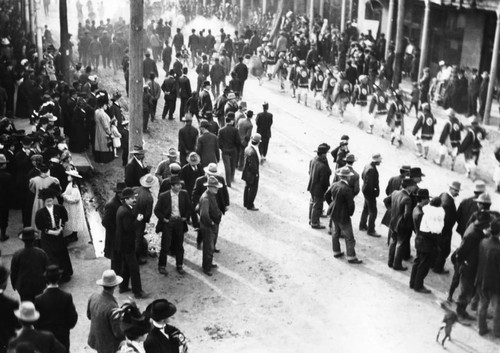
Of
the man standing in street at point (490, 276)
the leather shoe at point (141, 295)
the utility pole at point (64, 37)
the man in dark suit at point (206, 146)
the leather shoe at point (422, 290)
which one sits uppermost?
the utility pole at point (64, 37)

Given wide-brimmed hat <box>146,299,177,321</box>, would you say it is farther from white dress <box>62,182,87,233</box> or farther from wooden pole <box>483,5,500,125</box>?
wooden pole <box>483,5,500,125</box>

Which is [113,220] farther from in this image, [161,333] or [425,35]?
[425,35]

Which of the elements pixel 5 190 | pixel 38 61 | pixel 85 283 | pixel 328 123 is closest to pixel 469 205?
pixel 85 283

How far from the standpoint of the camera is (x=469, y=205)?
11984 mm

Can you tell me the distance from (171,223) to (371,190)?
13.2ft

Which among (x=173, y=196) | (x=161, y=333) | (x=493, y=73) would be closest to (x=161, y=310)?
(x=161, y=333)

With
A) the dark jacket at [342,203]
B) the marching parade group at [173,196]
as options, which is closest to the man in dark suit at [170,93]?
the marching parade group at [173,196]

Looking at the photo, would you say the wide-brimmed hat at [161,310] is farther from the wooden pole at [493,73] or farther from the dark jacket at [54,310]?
the wooden pole at [493,73]

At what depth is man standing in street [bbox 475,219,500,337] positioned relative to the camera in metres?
10.2

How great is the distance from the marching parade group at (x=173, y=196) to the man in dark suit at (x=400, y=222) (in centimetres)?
2

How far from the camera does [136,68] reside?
1324 cm

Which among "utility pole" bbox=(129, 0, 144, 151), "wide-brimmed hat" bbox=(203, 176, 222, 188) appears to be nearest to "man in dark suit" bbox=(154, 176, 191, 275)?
"wide-brimmed hat" bbox=(203, 176, 222, 188)

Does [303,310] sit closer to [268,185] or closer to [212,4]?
[268,185]

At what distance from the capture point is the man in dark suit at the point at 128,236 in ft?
35.0
